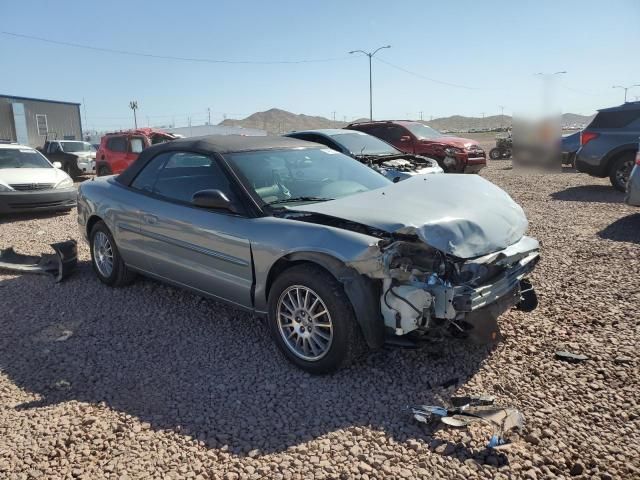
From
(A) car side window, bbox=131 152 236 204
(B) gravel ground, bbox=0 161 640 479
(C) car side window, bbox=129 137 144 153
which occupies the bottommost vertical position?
(B) gravel ground, bbox=0 161 640 479

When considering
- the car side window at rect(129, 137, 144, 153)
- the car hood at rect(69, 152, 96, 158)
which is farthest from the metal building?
the car side window at rect(129, 137, 144, 153)

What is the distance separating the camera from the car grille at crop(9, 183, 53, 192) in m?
9.31

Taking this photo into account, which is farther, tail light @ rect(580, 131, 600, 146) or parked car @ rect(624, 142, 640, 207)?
tail light @ rect(580, 131, 600, 146)

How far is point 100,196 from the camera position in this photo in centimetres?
515

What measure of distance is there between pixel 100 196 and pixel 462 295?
3.89 m

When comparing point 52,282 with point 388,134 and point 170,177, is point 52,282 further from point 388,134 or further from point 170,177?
point 388,134

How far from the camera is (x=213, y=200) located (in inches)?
144

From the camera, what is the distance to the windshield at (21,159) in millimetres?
10195

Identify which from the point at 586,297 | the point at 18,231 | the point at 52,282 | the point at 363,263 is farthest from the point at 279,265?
the point at 18,231

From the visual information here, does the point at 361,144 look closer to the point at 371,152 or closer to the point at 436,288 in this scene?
the point at 371,152

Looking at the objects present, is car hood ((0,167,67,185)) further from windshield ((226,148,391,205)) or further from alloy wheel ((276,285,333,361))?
alloy wheel ((276,285,333,361))

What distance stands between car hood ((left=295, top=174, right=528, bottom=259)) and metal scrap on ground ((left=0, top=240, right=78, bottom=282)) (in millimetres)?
3320

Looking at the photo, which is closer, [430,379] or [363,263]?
[363,263]

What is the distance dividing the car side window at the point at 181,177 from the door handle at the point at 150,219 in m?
0.22
